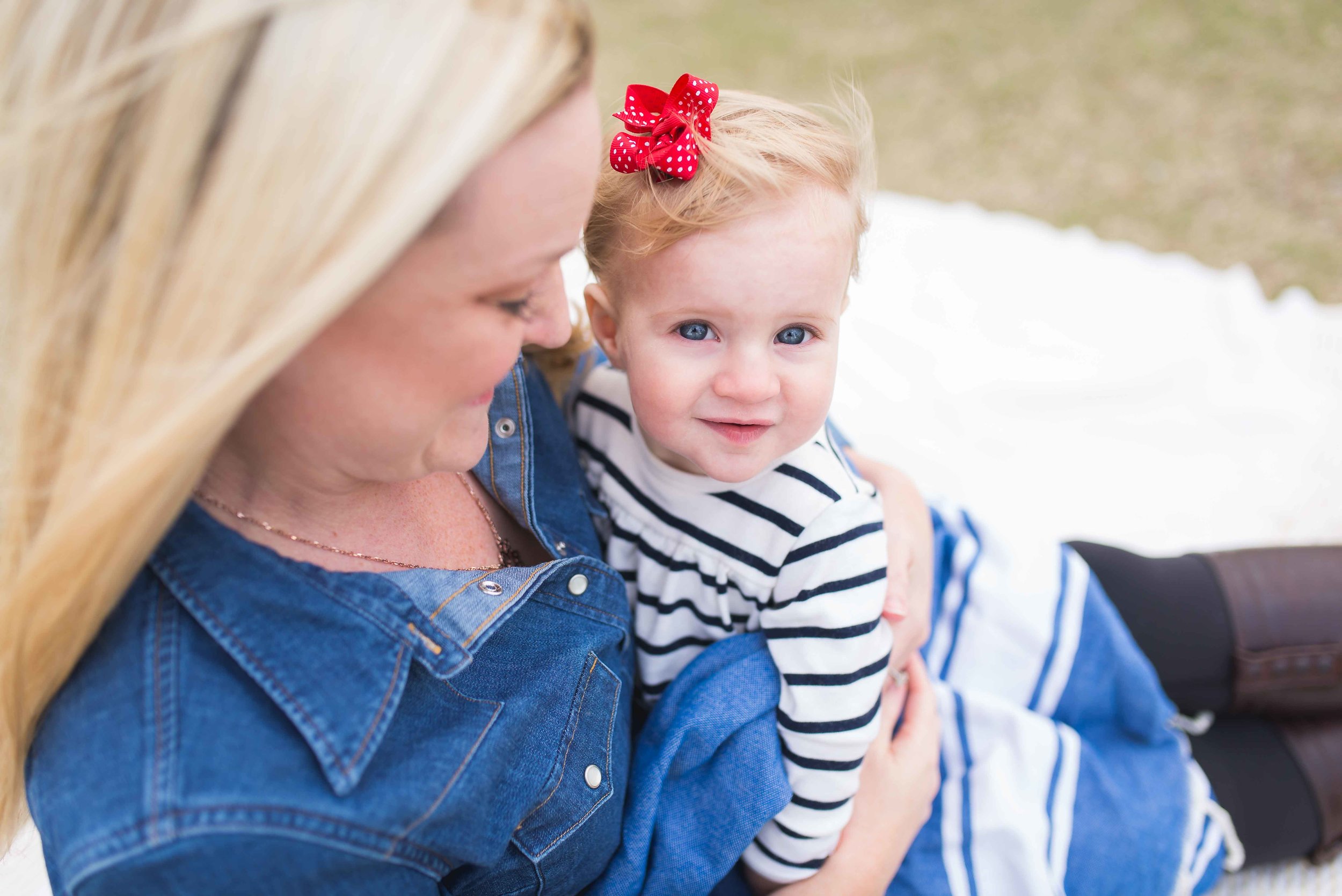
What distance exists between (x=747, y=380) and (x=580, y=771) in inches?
21.6

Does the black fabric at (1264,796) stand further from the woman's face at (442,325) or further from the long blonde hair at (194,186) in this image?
the long blonde hair at (194,186)

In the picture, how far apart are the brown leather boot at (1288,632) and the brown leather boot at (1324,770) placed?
4 centimetres

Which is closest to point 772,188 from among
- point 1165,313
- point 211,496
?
point 211,496

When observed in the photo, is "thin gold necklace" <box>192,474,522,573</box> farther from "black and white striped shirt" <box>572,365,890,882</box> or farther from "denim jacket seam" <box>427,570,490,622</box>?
"black and white striped shirt" <box>572,365,890,882</box>

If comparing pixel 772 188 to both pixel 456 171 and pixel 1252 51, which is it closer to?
pixel 456 171

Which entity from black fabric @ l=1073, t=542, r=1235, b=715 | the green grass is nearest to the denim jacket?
black fabric @ l=1073, t=542, r=1235, b=715

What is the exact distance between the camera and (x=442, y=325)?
0.92 m

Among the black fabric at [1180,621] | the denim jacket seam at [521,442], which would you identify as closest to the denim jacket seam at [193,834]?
the denim jacket seam at [521,442]

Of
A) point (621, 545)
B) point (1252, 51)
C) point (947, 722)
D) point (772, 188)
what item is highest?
point (1252, 51)

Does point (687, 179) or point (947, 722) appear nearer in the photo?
point (687, 179)

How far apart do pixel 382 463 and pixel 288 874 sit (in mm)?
414

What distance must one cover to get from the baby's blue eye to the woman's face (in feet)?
0.85

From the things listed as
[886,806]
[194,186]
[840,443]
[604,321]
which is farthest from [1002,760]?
[194,186]

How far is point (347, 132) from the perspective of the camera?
784mm
